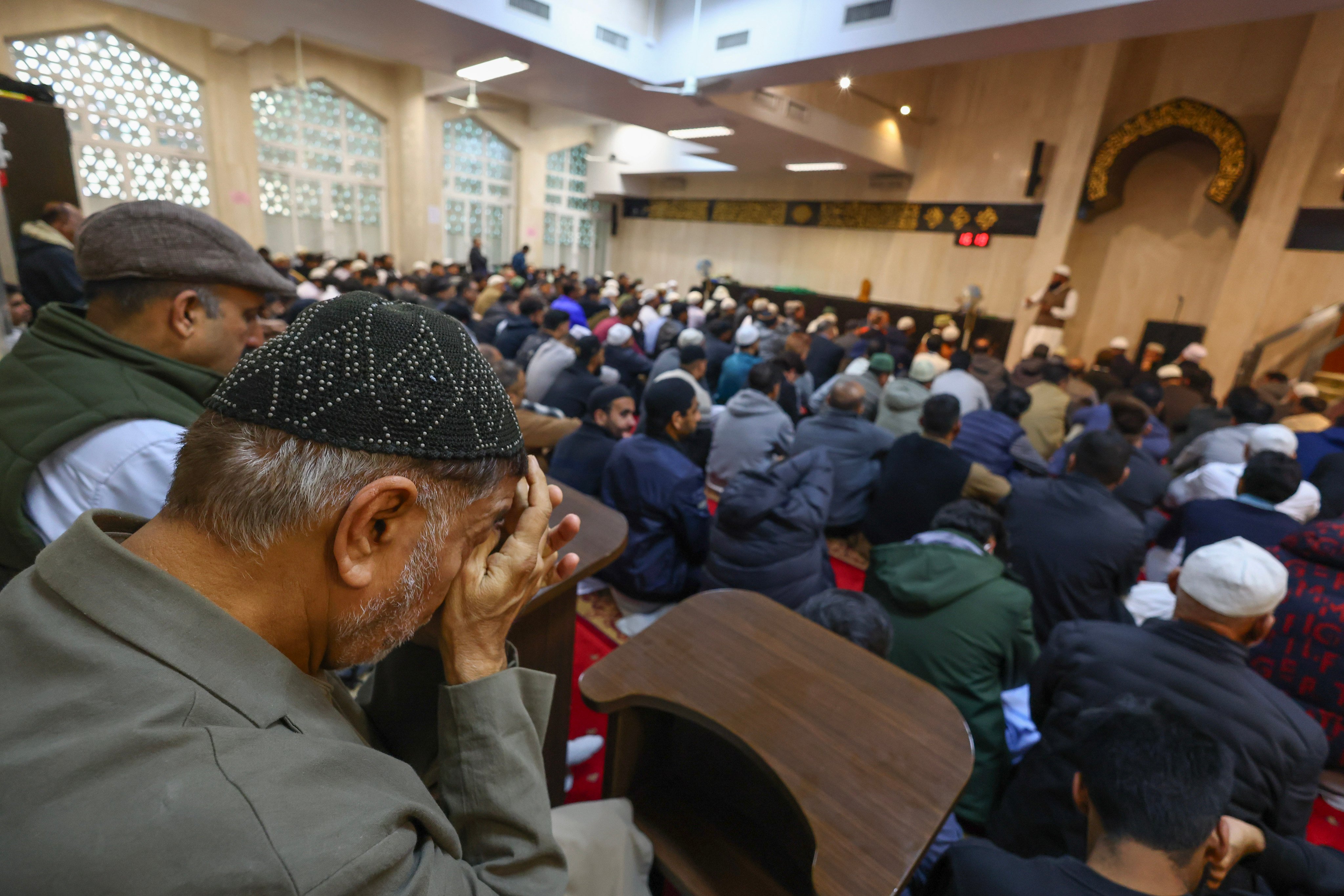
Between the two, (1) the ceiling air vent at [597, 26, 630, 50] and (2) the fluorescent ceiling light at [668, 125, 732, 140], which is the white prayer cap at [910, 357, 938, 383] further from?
(2) the fluorescent ceiling light at [668, 125, 732, 140]

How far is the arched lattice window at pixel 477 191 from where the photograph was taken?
12.1 metres

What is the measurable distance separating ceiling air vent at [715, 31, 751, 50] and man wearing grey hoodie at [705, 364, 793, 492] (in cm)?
335

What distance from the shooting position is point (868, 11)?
4.34m

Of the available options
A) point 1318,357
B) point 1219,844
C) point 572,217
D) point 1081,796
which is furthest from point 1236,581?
point 572,217

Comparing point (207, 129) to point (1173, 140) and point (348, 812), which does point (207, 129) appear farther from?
point (1173, 140)

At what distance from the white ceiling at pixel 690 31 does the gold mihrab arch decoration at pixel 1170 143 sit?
4367mm

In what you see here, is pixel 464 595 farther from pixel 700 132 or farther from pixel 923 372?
pixel 700 132

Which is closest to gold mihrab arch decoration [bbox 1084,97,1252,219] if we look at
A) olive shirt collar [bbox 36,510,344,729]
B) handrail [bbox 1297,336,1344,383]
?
handrail [bbox 1297,336,1344,383]

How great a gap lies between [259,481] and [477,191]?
13708 millimetres

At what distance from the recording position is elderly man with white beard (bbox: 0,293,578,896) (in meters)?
0.43

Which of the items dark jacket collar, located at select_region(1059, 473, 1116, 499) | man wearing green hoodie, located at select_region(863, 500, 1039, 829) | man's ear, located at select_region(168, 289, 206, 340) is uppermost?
man's ear, located at select_region(168, 289, 206, 340)

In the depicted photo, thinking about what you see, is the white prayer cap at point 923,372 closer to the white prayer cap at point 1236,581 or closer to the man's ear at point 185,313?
the white prayer cap at point 1236,581

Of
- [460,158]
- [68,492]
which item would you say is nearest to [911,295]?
[460,158]

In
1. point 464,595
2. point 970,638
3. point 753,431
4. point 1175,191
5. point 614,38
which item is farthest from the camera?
point 1175,191
